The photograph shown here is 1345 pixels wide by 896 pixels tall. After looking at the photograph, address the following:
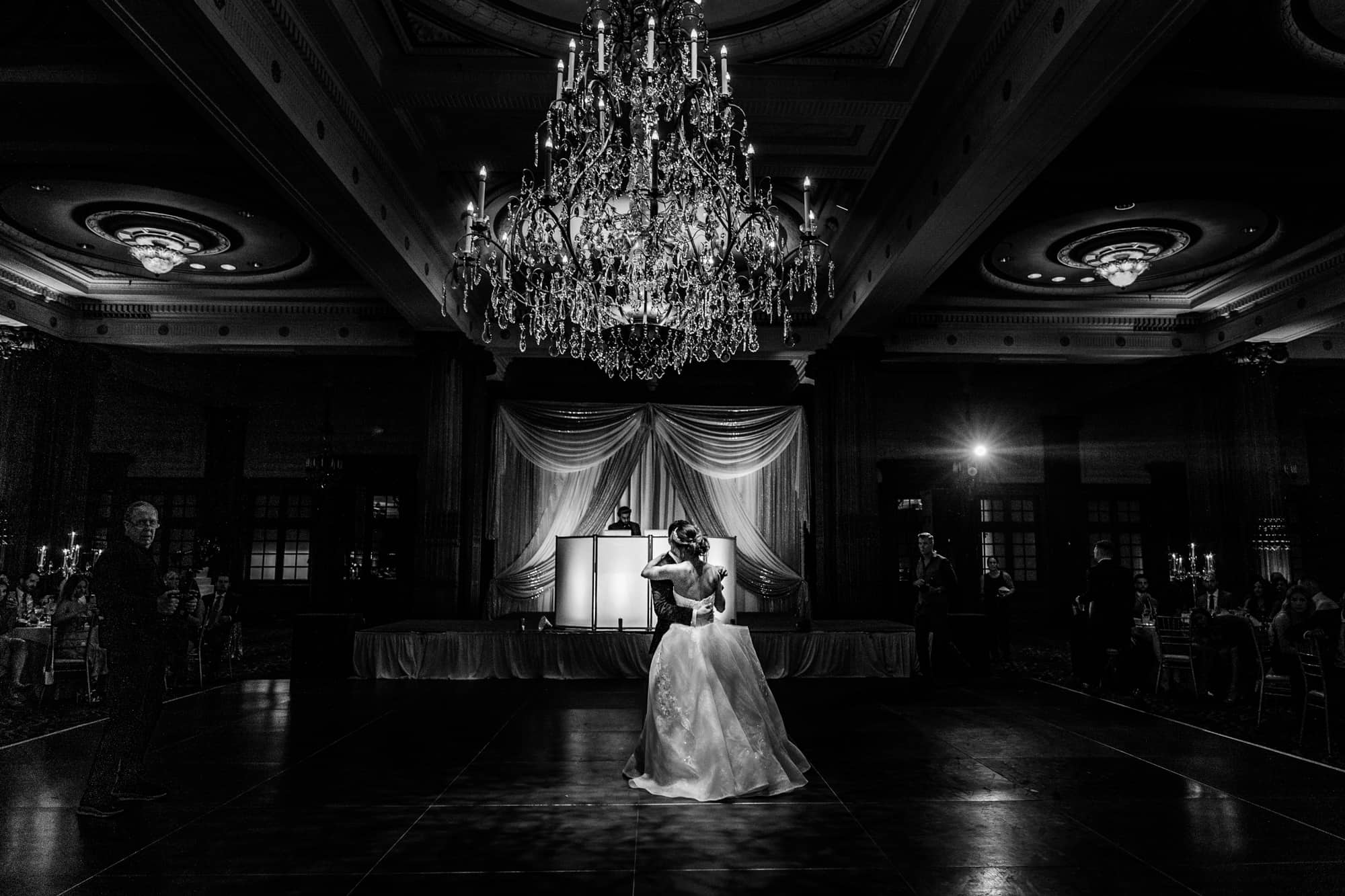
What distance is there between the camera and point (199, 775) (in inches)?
195

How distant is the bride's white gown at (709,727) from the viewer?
15.0 feet

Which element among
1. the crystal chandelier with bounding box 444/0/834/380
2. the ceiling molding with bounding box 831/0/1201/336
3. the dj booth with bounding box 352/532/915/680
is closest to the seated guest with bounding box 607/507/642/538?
the dj booth with bounding box 352/532/915/680

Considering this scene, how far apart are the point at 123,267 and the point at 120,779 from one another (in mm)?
8365

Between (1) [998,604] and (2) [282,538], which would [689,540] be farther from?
(2) [282,538]

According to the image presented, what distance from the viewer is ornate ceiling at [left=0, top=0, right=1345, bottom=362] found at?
5.41 metres

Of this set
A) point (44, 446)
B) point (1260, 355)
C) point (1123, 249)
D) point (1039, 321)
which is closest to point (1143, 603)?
point (1123, 249)

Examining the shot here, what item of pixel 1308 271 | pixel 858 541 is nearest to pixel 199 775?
pixel 858 541

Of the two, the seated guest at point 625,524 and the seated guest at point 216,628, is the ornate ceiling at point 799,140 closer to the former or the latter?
the seated guest at point 625,524

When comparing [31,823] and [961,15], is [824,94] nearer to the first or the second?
[961,15]

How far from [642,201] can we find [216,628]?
683 centimetres

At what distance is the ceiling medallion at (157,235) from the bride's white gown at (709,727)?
7.36m

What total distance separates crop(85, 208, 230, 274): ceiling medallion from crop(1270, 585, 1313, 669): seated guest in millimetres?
10950

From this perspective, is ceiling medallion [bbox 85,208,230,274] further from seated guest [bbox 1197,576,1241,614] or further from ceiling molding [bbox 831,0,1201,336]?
seated guest [bbox 1197,576,1241,614]

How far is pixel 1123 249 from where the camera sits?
9203 mm
